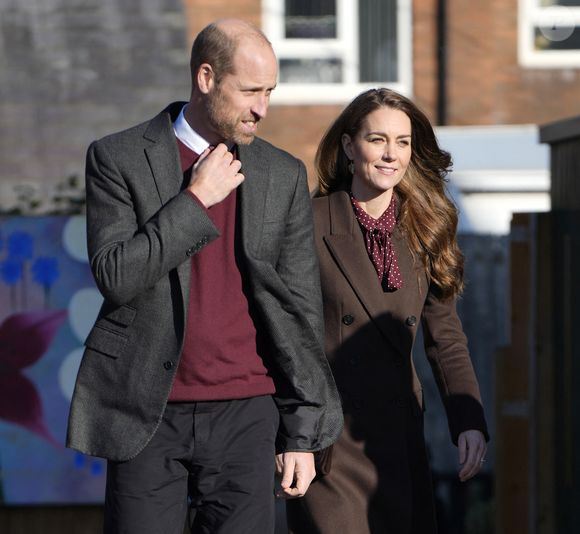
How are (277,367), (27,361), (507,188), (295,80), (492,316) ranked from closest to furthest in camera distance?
(277,367), (27,361), (492,316), (507,188), (295,80)

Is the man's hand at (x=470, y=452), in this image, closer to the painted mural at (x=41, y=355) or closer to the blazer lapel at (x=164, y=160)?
the blazer lapel at (x=164, y=160)

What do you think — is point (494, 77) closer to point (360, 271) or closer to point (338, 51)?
point (338, 51)

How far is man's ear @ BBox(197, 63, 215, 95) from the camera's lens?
3781 millimetres

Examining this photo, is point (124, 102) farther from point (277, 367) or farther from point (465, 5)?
point (277, 367)

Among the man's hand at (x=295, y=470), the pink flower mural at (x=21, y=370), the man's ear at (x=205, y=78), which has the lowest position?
the pink flower mural at (x=21, y=370)

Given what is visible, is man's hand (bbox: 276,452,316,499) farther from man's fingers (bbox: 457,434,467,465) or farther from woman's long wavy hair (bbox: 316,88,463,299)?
woman's long wavy hair (bbox: 316,88,463,299)

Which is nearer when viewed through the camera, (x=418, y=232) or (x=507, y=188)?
(x=418, y=232)

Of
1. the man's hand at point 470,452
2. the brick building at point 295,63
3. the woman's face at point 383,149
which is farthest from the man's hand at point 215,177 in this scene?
the brick building at point 295,63

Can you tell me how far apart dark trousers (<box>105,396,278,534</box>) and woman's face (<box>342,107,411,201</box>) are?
0.99m

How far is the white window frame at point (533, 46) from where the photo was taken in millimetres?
12461

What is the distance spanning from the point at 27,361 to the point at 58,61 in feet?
15.6

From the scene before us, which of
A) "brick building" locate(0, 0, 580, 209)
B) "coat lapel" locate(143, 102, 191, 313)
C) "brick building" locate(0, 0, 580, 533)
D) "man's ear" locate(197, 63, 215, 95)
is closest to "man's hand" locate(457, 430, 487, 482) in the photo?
"coat lapel" locate(143, 102, 191, 313)

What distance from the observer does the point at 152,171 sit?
3.77 metres

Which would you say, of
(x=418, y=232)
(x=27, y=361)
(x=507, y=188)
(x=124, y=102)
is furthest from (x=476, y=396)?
(x=124, y=102)
